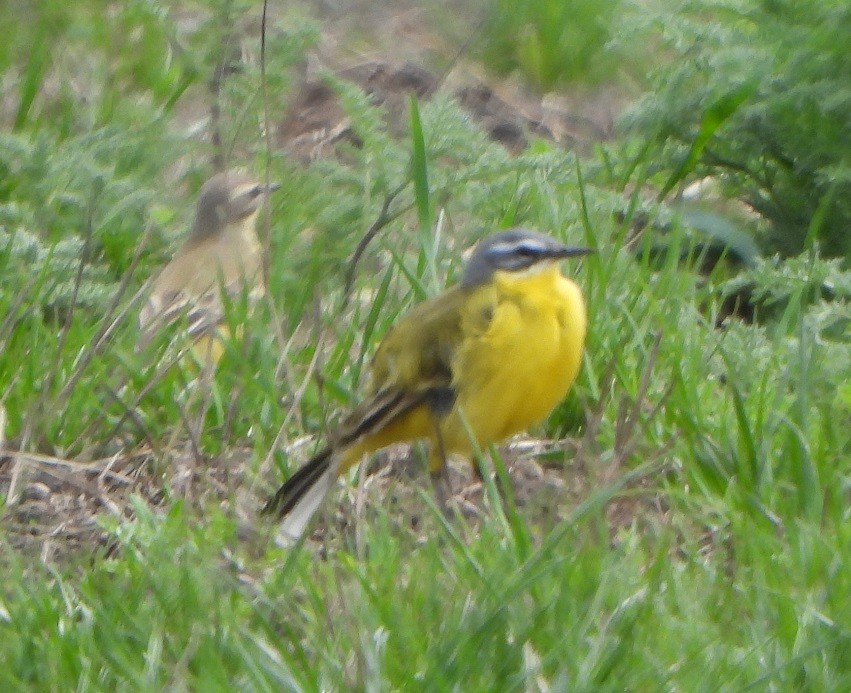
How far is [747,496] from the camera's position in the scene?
5102mm

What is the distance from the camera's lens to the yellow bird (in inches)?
220

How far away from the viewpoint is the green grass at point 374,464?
410 centimetres

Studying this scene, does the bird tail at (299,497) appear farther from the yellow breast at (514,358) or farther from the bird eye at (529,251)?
the bird eye at (529,251)

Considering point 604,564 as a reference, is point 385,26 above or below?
below

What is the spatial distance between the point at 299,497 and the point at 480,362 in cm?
75

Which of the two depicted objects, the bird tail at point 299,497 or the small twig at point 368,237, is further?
the small twig at point 368,237

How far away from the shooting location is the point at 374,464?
6.21m

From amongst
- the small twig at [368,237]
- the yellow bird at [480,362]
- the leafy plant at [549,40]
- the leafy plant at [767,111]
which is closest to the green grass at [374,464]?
→ the small twig at [368,237]

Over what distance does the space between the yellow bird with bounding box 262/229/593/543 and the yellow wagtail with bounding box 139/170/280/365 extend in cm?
108

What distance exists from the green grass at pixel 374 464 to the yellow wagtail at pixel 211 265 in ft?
0.68

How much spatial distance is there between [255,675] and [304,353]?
8.48 ft

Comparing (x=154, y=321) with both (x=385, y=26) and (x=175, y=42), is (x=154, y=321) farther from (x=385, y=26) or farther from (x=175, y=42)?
(x=385, y=26)

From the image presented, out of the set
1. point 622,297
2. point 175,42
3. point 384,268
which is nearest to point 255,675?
point 622,297

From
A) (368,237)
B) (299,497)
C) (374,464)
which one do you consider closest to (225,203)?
(368,237)
